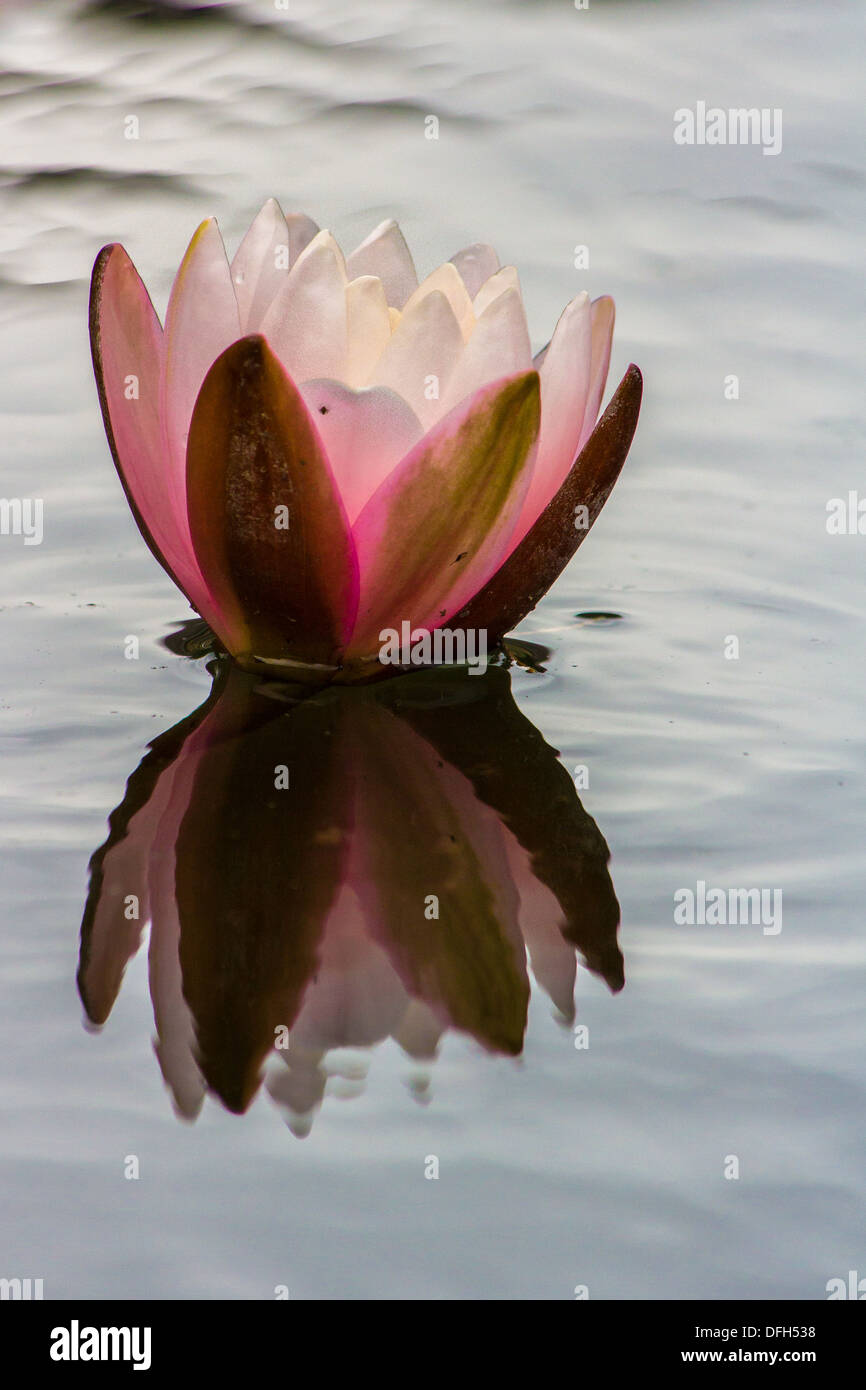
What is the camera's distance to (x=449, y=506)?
2.26ft

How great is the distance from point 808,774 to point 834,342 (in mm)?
587

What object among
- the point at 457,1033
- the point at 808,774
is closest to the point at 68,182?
the point at 808,774

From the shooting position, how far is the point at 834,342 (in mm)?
1168

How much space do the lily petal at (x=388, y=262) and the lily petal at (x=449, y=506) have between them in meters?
0.16

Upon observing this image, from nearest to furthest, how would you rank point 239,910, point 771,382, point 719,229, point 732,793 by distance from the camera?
point 239,910 < point 732,793 < point 771,382 < point 719,229

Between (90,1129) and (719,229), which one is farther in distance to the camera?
(719,229)

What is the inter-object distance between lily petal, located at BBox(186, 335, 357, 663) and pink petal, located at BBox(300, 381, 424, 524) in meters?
0.01

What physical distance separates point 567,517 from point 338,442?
0.43ft

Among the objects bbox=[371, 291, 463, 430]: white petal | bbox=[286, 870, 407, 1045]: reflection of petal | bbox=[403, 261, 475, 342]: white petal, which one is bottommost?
bbox=[286, 870, 407, 1045]: reflection of petal

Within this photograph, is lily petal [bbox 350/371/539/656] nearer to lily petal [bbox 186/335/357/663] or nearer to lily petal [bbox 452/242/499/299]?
lily petal [bbox 186/335/357/663]

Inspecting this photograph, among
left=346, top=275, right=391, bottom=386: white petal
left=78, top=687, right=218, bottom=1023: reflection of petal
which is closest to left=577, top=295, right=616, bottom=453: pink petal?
left=346, top=275, right=391, bottom=386: white petal

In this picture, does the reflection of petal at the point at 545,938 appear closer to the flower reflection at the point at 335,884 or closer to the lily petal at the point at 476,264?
the flower reflection at the point at 335,884

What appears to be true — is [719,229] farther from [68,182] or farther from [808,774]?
A: [808,774]

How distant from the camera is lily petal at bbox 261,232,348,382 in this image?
2.27ft
